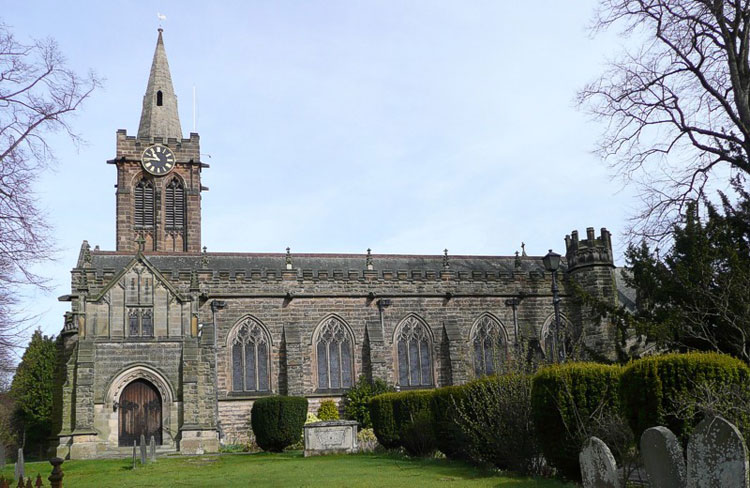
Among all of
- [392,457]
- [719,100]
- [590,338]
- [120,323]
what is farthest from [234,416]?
[719,100]

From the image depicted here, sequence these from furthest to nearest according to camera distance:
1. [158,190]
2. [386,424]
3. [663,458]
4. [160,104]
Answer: [160,104] → [158,190] → [386,424] → [663,458]

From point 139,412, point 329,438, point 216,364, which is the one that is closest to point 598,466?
point 329,438

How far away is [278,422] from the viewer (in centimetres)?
2531

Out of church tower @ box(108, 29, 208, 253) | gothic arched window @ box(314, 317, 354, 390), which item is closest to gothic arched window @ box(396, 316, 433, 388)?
gothic arched window @ box(314, 317, 354, 390)

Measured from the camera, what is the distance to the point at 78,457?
84.7 feet

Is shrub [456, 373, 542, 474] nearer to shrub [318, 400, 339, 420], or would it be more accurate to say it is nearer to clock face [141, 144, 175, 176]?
shrub [318, 400, 339, 420]

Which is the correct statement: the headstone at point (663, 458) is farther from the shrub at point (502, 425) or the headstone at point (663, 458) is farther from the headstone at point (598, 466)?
the shrub at point (502, 425)

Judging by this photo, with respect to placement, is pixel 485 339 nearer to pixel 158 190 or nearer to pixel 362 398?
pixel 362 398

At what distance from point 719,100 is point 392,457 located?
1256 centimetres

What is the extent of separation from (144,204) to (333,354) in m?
17.6

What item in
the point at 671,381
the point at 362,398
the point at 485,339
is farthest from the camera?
the point at 485,339

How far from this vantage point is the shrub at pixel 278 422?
25281mm

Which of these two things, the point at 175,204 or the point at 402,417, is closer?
the point at 402,417

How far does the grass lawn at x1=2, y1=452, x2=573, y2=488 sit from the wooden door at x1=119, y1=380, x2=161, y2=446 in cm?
488
